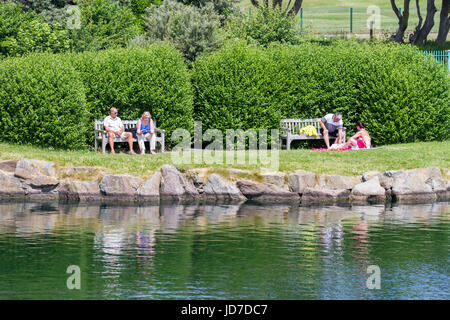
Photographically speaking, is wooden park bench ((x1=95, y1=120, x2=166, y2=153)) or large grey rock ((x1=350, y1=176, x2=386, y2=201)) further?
wooden park bench ((x1=95, y1=120, x2=166, y2=153))

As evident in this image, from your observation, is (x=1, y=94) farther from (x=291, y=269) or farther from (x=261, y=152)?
(x=291, y=269)

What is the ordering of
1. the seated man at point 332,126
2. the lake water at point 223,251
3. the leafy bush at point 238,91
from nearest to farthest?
1. the lake water at point 223,251
2. the seated man at point 332,126
3. the leafy bush at point 238,91

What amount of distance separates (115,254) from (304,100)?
11891 mm

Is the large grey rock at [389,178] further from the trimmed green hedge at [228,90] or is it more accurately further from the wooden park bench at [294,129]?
the trimmed green hedge at [228,90]

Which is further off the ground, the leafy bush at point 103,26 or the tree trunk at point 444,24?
the tree trunk at point 444,24

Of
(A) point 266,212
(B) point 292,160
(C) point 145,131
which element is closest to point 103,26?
(C) point 145,131

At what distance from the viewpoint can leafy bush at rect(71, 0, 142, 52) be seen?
28.4 meters

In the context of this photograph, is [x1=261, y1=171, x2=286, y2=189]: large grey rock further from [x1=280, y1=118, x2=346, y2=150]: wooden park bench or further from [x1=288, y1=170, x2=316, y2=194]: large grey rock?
[x1=280, y1=118, x2=346, y2=150]: wooden park bench

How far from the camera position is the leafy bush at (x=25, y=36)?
87.3 feet

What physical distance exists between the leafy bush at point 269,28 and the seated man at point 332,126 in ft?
21.8

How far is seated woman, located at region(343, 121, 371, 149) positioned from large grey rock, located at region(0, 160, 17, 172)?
8629mm

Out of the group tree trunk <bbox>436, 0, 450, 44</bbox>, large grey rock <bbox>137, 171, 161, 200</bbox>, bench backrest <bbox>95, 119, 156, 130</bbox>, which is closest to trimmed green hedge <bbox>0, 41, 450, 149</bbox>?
bench backrest <bbox>95, 119, 156, 130</bbox>

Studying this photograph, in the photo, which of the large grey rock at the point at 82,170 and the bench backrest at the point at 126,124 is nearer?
the large grey rock at the point at 82,170

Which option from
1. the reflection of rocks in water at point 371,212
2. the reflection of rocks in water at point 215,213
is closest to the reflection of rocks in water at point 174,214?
the reflection of rocks in water at point 215,213
